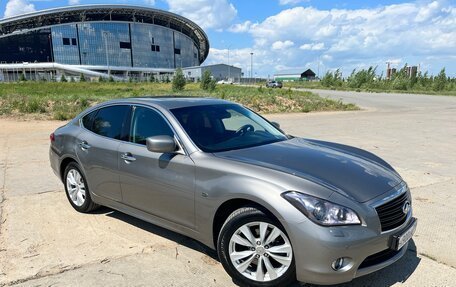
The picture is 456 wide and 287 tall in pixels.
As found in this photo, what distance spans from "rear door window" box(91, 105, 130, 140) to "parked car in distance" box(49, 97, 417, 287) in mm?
18

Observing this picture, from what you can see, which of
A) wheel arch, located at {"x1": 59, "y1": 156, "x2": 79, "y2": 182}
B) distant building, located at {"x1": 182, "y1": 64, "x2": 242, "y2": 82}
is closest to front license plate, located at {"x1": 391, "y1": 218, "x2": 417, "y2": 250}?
wheel arch, located at {"x1": 59, "y1": 156, "x2": 79, "y2": 182}

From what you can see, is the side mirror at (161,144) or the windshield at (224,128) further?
the windshield at (224,128)

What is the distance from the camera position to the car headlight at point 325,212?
2.89 metres

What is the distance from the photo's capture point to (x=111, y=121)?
Result: 4.79 m

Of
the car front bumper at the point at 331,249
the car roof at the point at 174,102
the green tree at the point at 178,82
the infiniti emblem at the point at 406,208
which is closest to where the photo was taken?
the car front bumper at the point at 331,249

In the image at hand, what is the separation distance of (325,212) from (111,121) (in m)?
2.98

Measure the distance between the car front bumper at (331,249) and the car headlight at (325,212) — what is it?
46mm

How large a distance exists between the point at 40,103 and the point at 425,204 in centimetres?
1937

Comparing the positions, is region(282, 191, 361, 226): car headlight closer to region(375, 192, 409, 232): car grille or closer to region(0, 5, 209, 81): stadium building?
region(375, 192, 409, 232): car grille

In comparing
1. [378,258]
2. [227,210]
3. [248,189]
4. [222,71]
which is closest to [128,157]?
[227,210]

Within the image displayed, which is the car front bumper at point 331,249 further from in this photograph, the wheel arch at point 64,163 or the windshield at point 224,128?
the wheel arch at point 64,163

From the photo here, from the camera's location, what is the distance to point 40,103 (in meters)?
20.0

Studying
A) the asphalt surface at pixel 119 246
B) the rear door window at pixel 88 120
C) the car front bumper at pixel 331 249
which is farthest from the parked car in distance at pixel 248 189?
the asphalt surface at pixel 119 246

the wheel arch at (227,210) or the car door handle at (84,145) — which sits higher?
the car door handle at (84,145)
